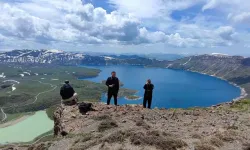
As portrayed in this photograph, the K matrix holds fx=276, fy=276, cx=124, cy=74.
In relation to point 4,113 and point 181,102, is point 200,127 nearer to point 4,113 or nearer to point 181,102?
point 181,102

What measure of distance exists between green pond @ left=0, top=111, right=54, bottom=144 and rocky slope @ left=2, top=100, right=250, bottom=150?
86.7 metres

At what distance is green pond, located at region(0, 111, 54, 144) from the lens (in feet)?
343

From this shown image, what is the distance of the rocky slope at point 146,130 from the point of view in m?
14.3

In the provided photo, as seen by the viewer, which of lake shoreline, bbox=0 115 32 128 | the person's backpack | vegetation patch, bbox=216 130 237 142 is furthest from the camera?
lake shoreline, bbox=0 115 32 128

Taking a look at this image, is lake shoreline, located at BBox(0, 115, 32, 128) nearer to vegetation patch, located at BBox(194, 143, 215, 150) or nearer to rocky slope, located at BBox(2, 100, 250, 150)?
rocky slope, located at BBox(2, 100, 250, 150)

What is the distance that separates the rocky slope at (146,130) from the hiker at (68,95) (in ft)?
3.40

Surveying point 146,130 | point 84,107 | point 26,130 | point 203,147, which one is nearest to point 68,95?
point 84,107

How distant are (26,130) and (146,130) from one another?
115 m

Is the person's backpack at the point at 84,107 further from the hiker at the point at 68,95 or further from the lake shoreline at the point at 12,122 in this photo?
the lake shoreline at the point at 12,122

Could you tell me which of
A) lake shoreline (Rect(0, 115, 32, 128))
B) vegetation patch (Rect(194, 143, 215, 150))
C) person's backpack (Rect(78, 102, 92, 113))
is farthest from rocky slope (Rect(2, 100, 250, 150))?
lake shoreline (Rect(0, 115, 32, 128))

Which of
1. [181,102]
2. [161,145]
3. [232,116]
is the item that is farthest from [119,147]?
[181,102]

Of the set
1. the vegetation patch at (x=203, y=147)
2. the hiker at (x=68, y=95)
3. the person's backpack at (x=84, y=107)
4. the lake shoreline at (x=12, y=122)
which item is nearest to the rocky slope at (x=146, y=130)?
the vegetation patch at (x=203, y=147)

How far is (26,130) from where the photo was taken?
4747 inches

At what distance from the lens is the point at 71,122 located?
20812mm
